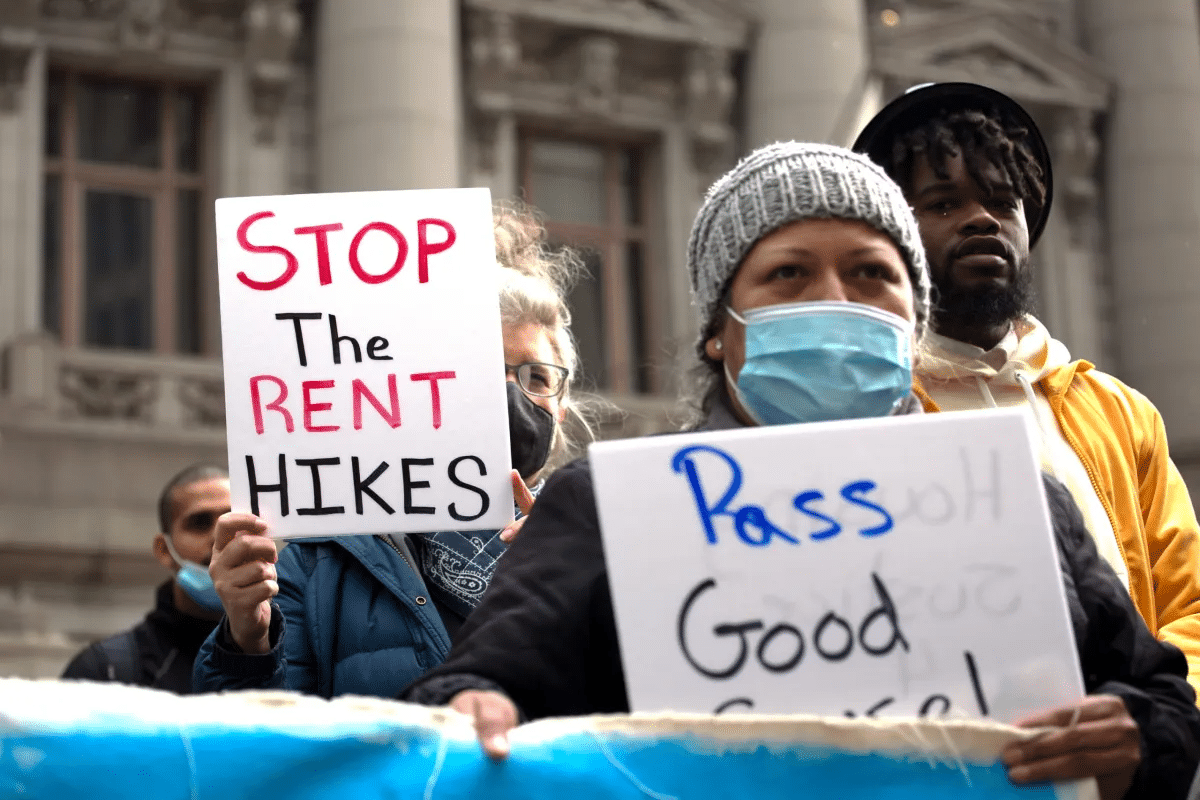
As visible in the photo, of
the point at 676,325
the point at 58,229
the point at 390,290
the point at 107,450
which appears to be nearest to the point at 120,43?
the point at 58,229

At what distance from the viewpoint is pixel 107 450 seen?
13.7m

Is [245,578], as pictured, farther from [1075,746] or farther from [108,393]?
[108,393]

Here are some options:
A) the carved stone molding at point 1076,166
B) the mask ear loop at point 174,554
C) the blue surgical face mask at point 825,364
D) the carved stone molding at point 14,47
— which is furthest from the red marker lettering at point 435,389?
the carved stone molding at point 1076,166

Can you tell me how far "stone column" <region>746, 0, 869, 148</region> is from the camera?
1702cm

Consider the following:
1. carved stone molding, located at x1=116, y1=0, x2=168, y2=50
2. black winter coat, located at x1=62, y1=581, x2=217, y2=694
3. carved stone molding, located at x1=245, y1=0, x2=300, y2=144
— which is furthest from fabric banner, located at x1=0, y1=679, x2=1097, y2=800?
carved stone molding, located at x1=245, y1=0, x2=300, y2=144

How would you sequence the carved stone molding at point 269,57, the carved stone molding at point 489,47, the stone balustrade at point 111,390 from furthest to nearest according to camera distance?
the carved stone molding at point 489,47, the carved stone molding at point 269,57, the stone balustrade at point 111,390

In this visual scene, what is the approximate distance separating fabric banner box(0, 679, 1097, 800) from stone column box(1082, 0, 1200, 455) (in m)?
16.6

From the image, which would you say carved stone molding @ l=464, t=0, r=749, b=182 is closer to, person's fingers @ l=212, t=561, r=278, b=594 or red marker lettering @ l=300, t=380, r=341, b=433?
red marker lettering @ l=300, t=380, r=341, b=433

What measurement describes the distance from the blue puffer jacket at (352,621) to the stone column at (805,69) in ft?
45.0

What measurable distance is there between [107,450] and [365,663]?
10799mm

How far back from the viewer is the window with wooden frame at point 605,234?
56.5 feet

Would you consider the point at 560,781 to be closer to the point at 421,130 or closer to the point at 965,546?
the point at 965,546

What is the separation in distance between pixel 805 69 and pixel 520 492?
14152 mm

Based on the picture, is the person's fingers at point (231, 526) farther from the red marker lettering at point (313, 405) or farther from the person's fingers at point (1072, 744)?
the person's fingers at point (1072, 744)
